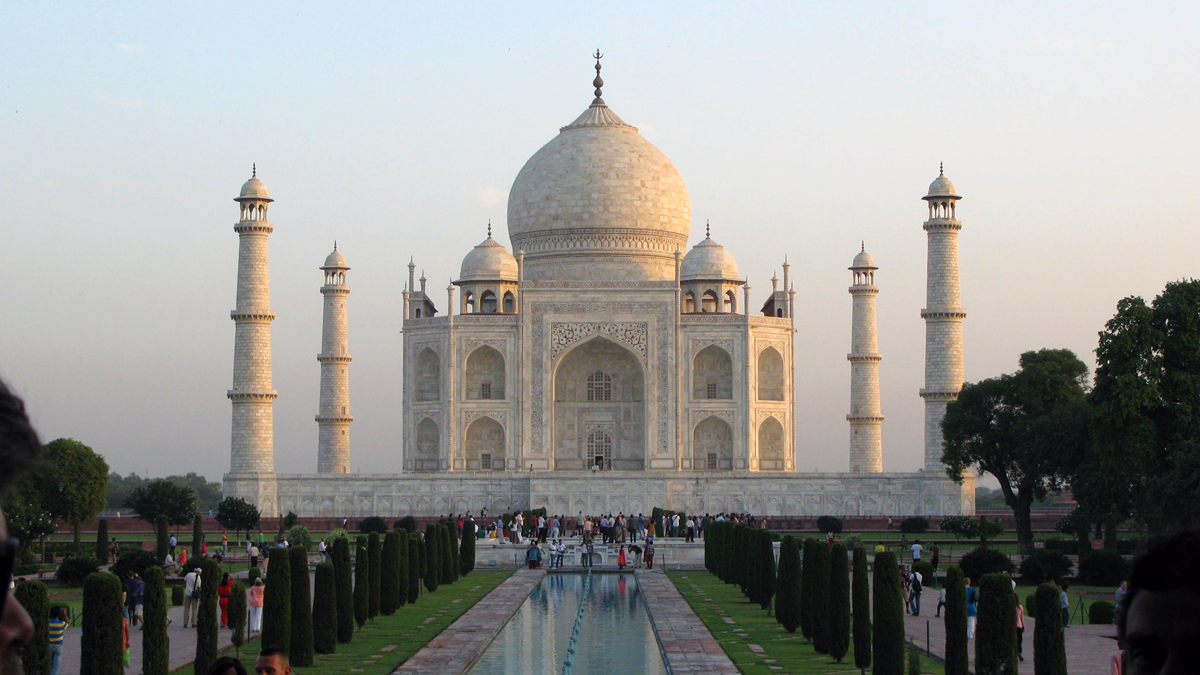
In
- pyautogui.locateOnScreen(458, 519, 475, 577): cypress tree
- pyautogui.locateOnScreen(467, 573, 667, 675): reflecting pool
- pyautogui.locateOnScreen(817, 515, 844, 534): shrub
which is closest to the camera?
pyautogui.locateOnScreen(467, 573, 667, 675): reflecting pool

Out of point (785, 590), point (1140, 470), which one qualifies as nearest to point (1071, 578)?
point (1140, 470)

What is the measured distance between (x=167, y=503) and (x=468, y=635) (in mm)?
15647

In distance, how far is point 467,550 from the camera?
25625 mm

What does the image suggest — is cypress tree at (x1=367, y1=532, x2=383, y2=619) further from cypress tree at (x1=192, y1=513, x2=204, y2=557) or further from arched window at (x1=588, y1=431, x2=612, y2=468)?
arched window at (x1=588, y1=431, x2=612, y2=468)

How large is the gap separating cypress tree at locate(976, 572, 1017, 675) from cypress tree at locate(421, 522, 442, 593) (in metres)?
11.5

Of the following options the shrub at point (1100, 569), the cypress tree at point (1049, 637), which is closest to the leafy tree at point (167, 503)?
the shrub at point (1100, 569)

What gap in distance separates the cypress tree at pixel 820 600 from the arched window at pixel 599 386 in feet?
80.3

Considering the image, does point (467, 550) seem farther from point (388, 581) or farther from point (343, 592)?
point (343, 592)

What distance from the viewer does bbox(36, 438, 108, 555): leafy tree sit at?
28172mm

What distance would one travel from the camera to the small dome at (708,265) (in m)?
40.2

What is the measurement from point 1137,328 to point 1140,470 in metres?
2.07

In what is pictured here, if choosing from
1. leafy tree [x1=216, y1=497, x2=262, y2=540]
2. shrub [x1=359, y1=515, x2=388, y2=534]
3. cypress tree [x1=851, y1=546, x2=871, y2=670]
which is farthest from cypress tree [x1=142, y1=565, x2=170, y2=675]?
shrub [x1=359, y1=515, x2=388, y2=534]

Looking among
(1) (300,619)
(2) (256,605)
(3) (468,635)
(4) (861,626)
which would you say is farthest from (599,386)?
(4) (861,626)

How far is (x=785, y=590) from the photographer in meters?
16.3
